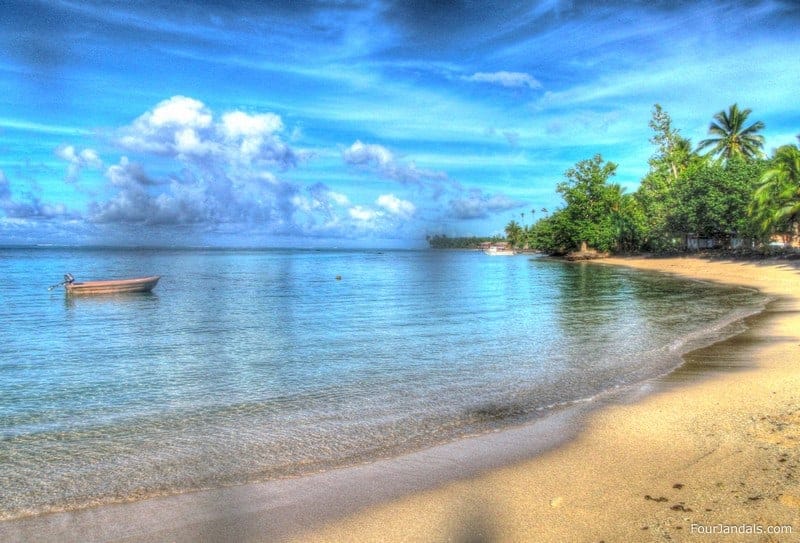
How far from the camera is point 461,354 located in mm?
14641

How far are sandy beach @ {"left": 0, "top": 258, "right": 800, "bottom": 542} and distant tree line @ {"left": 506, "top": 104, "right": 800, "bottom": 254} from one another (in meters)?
40.6

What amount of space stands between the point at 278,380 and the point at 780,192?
4383 cm

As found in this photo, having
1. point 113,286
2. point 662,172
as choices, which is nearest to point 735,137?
point 662,172

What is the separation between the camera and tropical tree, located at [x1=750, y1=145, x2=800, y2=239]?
4026cm

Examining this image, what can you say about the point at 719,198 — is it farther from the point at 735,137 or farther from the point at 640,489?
the point at 640,489

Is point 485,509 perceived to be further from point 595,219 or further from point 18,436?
point 595,219

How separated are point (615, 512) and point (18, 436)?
28.3ft

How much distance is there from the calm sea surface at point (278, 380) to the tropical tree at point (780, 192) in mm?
19900

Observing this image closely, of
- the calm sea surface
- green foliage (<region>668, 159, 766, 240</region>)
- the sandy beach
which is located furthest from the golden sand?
green foliage (<region>668, 159, 766, 240</region>)

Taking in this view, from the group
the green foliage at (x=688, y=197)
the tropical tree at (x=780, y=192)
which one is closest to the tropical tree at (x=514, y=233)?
the green foliage at (x=688, y=197)

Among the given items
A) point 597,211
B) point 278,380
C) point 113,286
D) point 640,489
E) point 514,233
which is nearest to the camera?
point 640,489

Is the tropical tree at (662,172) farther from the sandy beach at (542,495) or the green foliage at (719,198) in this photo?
the sandy beach at (542,495)

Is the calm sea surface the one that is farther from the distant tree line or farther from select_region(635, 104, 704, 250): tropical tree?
select_region(635, 104, 704, 250): tropical tree

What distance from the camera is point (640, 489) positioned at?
570 cm
